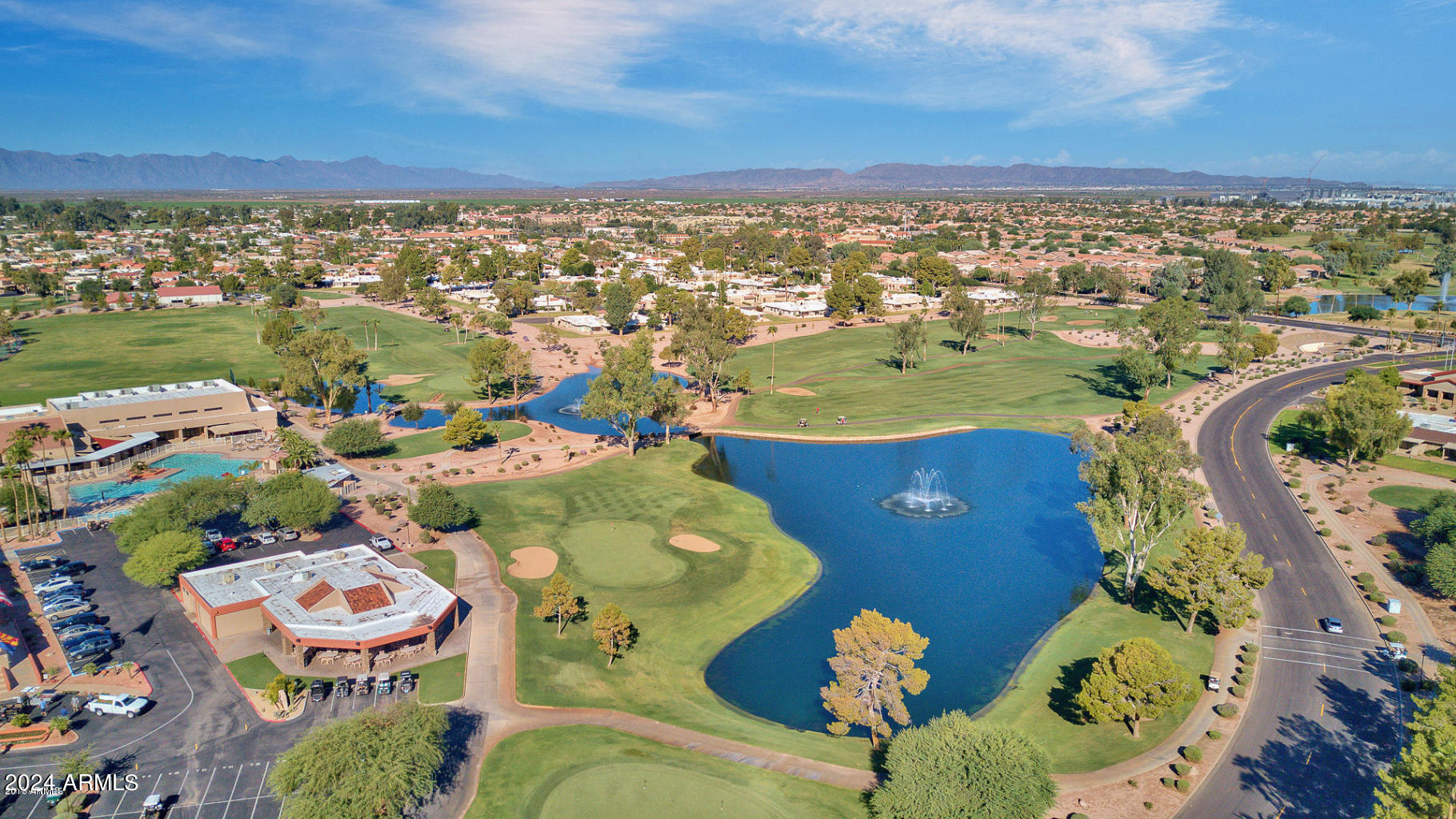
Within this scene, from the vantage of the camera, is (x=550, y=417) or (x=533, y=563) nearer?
(x=533, y=563)

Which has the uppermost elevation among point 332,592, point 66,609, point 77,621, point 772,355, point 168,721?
point 332,592

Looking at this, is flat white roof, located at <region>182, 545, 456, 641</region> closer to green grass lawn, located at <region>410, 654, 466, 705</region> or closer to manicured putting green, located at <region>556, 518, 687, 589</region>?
green grass lawn, located at <region>410, 654, 466, 705</region>

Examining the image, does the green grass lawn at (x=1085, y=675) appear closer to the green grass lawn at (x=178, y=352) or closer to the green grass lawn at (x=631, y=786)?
the green grass lawn at (x=631, y=786)

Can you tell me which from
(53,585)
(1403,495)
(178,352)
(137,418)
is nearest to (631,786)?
(53,585)

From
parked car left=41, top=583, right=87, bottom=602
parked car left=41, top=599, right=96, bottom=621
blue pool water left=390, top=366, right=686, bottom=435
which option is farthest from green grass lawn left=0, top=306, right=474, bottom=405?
parked car left=41, top=599, right=96, bottom=621

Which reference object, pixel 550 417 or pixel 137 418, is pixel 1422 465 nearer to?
pixel 550 417

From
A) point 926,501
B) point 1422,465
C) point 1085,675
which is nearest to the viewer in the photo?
point 1085,675
